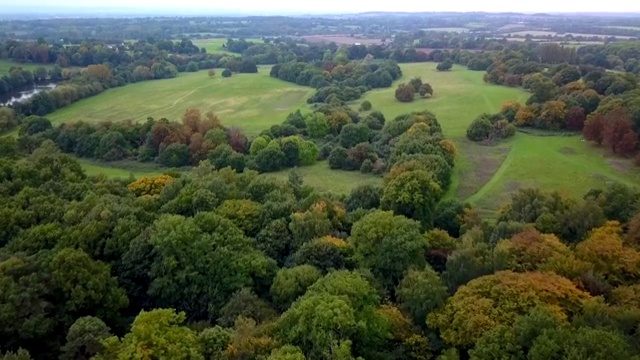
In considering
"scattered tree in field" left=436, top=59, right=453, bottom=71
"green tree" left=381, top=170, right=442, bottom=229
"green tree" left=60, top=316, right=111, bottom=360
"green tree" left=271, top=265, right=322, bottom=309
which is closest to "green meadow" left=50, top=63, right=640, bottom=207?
"scattered tree in field" left=436, top=59, right=453, bottom=71

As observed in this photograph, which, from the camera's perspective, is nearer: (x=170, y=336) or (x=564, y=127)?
(x=170, y=336)

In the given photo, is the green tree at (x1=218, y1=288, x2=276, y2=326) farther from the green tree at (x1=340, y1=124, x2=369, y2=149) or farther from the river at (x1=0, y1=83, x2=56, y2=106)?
the river at (x1=0, y1=83, x2=56, y2=106)

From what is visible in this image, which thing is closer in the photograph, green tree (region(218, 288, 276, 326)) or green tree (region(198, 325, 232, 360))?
green tree (region(198, 325, 232, 360))

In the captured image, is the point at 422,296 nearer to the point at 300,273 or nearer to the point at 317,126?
the point at 300,273

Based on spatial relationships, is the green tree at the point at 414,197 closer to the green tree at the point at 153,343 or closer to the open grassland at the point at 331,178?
the open grassland at the point at 331,178

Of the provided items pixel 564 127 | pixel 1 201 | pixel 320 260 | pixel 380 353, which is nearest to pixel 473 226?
pixel 320 260

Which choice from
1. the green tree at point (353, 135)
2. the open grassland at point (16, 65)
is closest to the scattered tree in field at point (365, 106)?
the green tree at point (353, 135)

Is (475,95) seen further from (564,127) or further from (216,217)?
(216,217)
